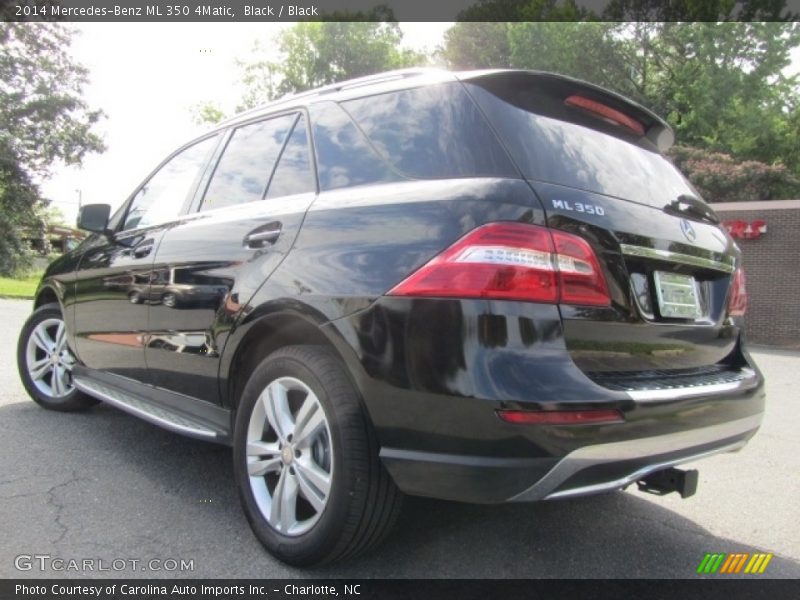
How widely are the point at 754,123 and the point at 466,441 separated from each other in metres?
33.8

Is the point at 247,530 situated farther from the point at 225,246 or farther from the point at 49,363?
the point at 49,363

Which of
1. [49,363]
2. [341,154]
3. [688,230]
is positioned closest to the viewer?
[688,230]

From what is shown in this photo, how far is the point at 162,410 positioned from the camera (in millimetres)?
3182

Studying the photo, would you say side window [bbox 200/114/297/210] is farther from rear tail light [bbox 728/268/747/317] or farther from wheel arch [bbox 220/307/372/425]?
rear tail light [bbox 728/268/747/317]

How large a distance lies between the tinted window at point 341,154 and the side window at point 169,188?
1027 millimetres

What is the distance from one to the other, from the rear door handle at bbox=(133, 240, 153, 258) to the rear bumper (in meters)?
1.88

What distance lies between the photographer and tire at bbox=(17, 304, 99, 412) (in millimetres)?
4527

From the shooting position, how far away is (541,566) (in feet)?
8.25

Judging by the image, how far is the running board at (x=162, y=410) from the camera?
9.27 ft

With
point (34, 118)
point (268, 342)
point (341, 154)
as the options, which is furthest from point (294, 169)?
point (34, 118)

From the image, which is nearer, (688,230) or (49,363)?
(688,230)

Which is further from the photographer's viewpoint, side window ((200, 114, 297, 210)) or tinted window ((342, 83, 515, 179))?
side window ((200, 114, 297, 210))

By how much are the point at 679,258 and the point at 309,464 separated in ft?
5.16

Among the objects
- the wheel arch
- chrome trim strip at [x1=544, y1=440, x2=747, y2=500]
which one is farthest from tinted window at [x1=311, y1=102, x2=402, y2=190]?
chrome trim strip at [x1=544, y1=440, x2=747, y2=500]
